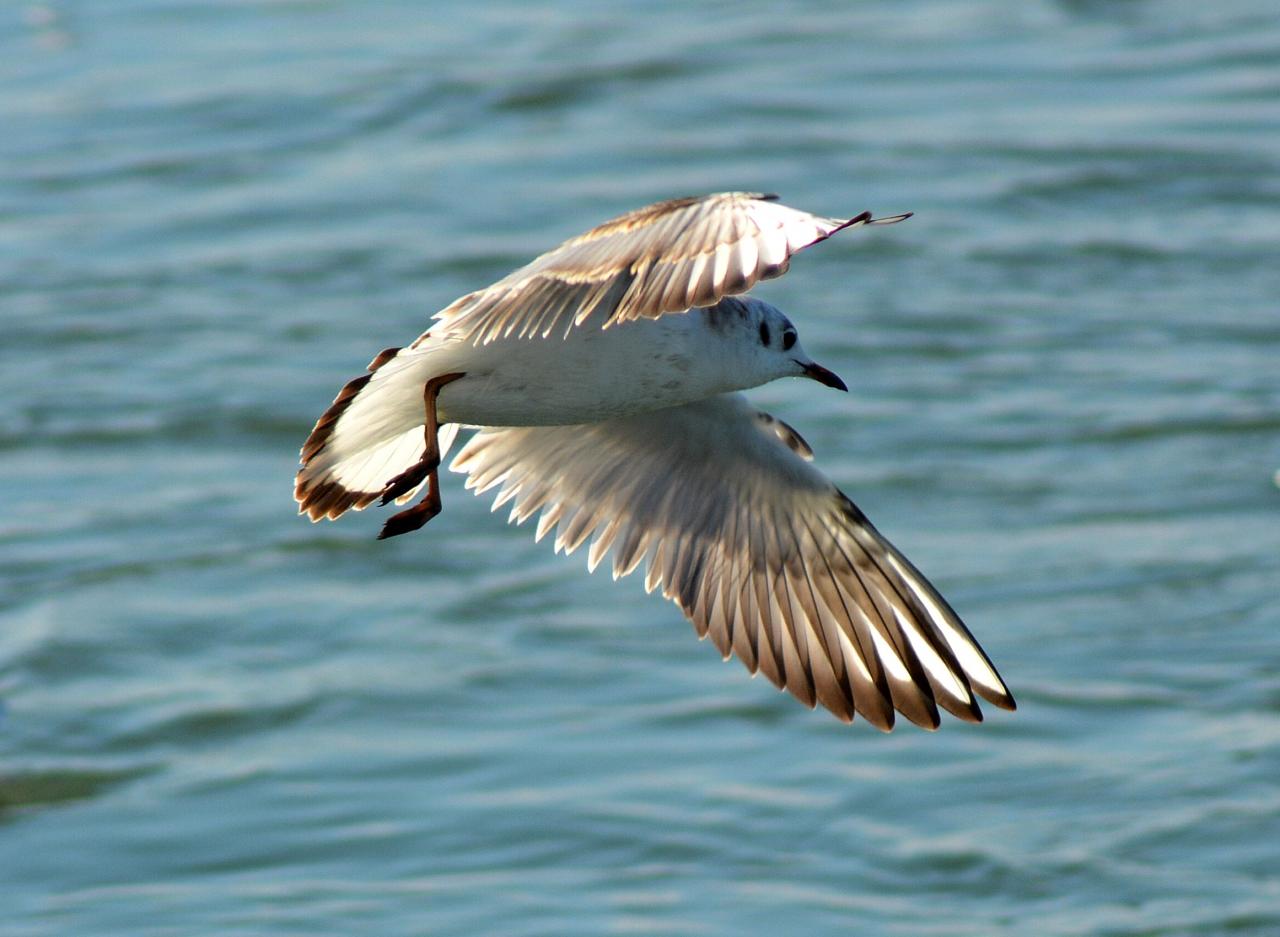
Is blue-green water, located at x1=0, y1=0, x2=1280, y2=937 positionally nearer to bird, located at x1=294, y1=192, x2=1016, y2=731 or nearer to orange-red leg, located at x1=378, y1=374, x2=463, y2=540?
bird, located at x1=294, y1=192, x2=1016, y2=731

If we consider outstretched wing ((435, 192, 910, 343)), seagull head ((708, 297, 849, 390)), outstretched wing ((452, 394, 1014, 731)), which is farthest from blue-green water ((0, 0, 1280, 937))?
outstretched wing ((435, 192, 910, 343))

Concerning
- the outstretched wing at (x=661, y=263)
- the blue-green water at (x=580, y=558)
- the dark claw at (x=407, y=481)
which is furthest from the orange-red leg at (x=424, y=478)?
the blue-green water at (x=580, y=558)

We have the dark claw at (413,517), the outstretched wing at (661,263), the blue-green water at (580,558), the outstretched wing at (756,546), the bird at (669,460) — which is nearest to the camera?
the outstretched wing at (661,263)

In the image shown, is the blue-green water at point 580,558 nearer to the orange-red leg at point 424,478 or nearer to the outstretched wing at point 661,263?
the orange-red leg at point 424,478

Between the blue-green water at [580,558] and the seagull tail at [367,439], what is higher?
the seagull tail at [367,439]

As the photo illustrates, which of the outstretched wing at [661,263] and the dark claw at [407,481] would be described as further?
the dark claw at [407,481]

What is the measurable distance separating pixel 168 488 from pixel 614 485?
6.11 m

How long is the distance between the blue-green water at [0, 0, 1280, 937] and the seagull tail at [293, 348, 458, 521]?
3055 millimetres

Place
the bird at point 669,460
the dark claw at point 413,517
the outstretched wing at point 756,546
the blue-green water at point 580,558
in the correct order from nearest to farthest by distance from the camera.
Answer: the bird at point 669,460, the dark claw at point 413,517, the outstretched wing at point 756,546, the blue-green water at point 580,558

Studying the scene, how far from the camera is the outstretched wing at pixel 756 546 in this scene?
6.92m

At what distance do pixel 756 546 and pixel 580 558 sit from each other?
491 cm

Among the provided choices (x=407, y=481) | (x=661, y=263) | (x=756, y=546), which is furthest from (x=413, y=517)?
(x=661, y=263)

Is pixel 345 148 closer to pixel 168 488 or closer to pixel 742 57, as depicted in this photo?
pixel 742 57

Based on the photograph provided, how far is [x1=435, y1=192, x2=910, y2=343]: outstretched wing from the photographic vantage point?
15.9ft
